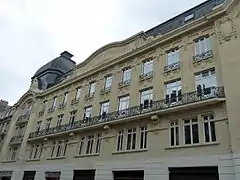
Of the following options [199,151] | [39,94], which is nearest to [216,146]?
[199,151]

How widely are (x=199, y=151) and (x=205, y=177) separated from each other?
4.41ft

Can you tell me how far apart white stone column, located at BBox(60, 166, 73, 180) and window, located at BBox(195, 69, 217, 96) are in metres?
11.8

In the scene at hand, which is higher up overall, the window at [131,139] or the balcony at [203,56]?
the balcony at [203,56]

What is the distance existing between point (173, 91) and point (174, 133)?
304cm

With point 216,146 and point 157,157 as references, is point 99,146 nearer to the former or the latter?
point 157,157

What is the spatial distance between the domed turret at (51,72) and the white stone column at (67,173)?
13288 millimetres

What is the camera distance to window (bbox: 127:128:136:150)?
16078 mm

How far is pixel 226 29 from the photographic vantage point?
49.1ft

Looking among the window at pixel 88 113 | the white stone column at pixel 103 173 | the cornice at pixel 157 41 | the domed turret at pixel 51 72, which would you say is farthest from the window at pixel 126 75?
the domed turret at pixel 51 72

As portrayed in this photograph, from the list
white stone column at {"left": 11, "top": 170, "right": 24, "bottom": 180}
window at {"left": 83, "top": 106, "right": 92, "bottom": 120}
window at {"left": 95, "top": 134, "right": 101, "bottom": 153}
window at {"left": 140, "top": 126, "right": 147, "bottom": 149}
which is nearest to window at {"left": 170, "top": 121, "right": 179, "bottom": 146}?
window at {"left": 140, "top": 126, "right": 147, "bottom": 149}

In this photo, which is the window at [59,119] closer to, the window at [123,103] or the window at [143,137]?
the window at [123,103]

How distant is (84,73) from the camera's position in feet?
78.0

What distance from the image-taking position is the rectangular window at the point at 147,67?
18419mm

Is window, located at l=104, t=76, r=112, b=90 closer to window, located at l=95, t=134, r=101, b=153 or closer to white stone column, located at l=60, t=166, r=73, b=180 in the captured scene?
window, located at l=95, t=134, r=101, b=153
